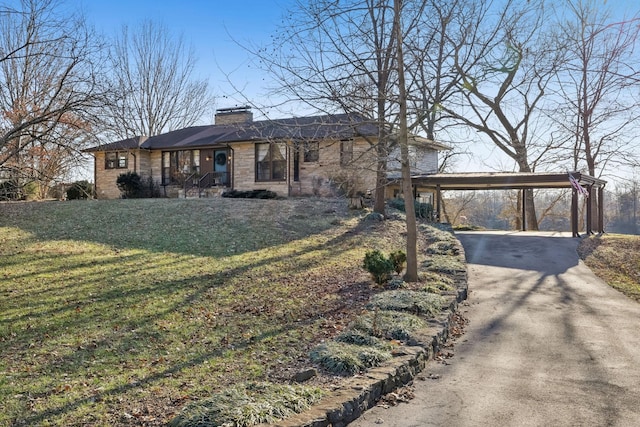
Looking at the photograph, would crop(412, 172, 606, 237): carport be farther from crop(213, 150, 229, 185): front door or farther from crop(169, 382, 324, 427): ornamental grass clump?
crop(169, 382, 324, 427): ornamental grass clump

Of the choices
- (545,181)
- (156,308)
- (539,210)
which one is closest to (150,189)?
(545,181)

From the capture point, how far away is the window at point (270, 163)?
2308 centimetres

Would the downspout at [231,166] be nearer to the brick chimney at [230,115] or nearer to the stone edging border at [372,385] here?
the brick chimney at [230,115]

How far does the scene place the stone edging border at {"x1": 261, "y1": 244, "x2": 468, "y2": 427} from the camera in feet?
12.0

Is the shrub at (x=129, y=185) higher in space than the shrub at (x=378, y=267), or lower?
higher

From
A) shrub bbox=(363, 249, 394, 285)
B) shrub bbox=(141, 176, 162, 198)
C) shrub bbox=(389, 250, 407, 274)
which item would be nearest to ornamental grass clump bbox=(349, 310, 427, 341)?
shrub bbox=(363, 249, 394, 285)

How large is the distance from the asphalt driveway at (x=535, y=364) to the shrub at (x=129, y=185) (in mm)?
19080

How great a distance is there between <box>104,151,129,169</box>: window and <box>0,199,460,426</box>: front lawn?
466 inches

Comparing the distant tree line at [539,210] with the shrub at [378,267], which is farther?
the distant tree line at [539,210]

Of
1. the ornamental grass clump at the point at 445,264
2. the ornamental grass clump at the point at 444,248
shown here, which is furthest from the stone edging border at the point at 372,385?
the ornamental grass clump at the point at 444,248

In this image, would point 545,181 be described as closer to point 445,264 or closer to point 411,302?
point 445,264

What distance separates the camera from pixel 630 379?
5137 mm

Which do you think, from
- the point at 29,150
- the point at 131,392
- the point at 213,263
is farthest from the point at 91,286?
the point at 29,150

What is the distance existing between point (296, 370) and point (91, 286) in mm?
4483
